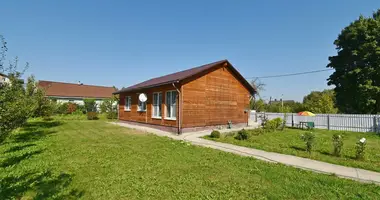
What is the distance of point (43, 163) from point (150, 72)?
25548 mm

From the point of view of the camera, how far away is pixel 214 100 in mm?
14875

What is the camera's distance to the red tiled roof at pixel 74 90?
3619 cm

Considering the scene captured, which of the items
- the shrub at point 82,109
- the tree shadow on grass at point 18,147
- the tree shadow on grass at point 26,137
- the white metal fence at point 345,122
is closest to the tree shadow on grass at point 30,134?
the tree shadow on grass at point 26,137

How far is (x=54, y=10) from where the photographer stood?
10898 mm

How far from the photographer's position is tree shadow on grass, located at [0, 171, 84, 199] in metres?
3.81

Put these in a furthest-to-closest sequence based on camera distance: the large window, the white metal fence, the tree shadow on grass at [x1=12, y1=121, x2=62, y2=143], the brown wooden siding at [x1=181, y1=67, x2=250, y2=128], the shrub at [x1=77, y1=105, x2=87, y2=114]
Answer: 1. the shrub at [x1=77, y1=105, x2=87, y2=114]
2. the large window
3. the white metal fence
4. the brown wooden siding at [x1=181, y1=67, x2=250, y2=128]
5. the tree shadow on grass at [x1=12, y1=121, x2=62, y2=143]

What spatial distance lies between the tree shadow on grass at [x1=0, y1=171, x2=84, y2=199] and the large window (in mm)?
10289

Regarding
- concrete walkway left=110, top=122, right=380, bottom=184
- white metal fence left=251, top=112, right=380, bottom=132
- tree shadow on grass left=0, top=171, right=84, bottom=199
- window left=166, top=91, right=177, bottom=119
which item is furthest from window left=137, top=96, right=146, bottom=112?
white metal fence left=251, top=112, right=380, bottom=132

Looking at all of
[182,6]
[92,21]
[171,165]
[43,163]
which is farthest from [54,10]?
[171,165]

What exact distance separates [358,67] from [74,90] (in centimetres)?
4496

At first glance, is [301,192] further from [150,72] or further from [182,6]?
[150,72]

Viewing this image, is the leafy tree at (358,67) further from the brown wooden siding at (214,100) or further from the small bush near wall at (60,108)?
the small bush near wall at (60,108)

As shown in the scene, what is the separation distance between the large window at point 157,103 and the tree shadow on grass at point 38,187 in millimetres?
10289

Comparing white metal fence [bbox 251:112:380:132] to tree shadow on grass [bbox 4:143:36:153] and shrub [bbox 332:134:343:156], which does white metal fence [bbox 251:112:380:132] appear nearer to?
shrub [bbox 332:134:343:156]
